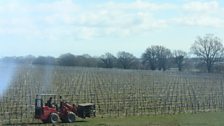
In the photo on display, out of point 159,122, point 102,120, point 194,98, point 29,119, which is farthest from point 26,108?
point 194,98

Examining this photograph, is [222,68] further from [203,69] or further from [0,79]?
[0,79]

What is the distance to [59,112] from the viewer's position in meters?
25.1

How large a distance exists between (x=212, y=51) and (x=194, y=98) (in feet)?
276

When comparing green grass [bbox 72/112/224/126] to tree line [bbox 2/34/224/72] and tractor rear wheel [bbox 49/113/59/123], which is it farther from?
tree line [bbox 2/34/224/72]

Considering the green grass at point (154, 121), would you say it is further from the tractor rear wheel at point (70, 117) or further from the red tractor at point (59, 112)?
the red tractor at point (59, 112)

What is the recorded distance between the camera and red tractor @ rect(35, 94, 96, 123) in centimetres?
2441

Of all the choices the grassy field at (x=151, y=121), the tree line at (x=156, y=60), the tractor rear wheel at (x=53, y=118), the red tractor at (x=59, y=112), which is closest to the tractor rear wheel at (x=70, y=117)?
the red tractor at (x=59, y=112)

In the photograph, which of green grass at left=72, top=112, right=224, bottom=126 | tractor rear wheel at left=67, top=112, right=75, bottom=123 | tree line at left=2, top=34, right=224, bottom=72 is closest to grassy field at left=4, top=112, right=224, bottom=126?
green grass at left=72, top=112, right=224, bottom=126

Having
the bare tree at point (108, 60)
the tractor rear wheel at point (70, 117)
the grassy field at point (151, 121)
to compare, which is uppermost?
the bare tree at point (108, 60)

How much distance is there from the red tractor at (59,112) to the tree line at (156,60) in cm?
9060

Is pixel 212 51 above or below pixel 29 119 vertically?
above

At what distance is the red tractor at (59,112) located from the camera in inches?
961

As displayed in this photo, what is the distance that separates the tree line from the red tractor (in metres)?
90.6

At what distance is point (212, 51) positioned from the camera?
12162cm
